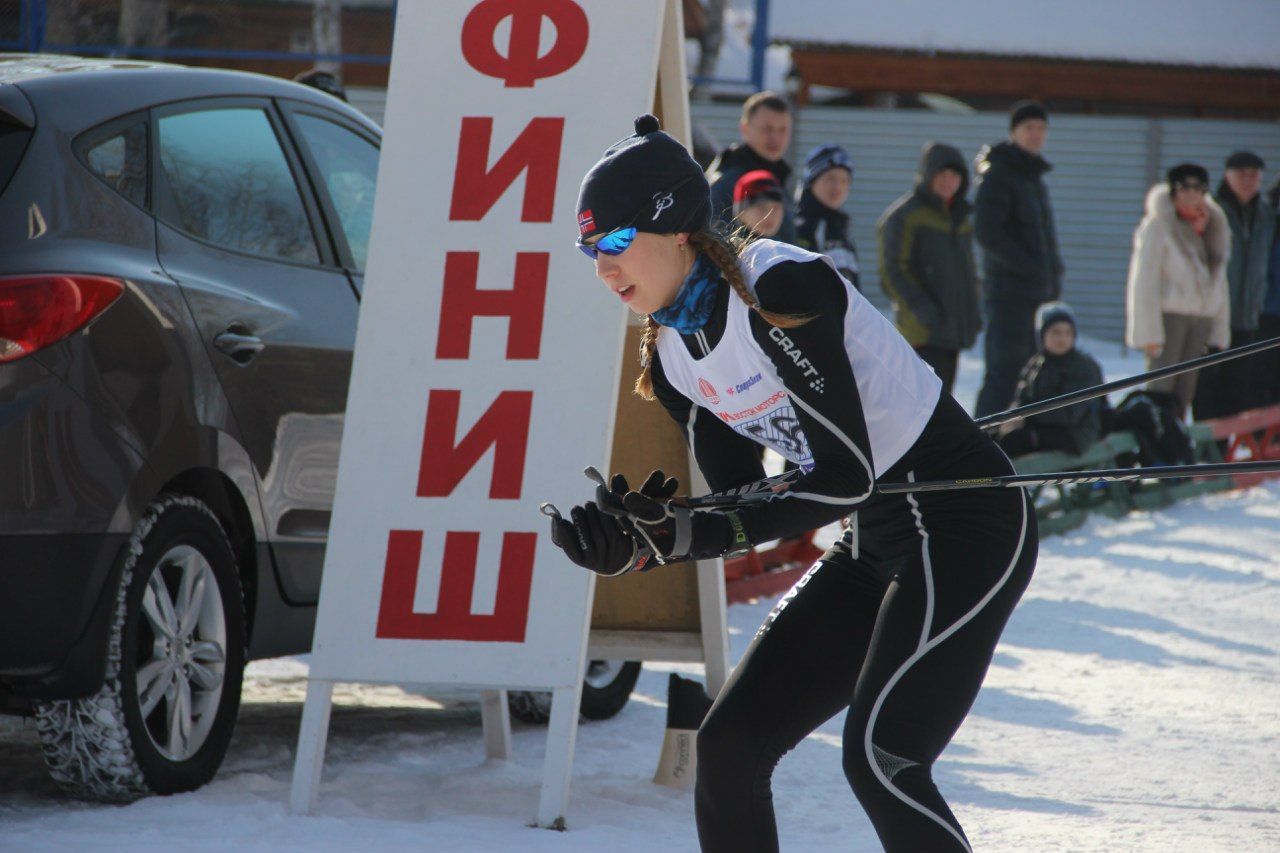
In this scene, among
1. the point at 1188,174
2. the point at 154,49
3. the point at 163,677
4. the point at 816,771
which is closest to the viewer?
the point at 163,677

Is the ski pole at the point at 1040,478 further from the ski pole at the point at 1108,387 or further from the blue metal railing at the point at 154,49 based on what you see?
the blue metal railing at the point at 154,49

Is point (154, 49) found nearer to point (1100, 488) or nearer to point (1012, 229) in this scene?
point (1012, 229)

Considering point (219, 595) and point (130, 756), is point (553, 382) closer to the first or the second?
point (219, 595)

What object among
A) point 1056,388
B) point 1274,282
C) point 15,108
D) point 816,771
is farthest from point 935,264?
point 15,108

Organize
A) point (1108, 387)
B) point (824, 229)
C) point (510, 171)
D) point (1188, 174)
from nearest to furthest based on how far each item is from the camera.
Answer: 1. point (1108, 387)
2. point (510, 171)
3. point (824, 229)
4. point (1188, 174)

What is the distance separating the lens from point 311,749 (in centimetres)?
416

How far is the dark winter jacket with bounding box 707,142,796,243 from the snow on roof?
15.6 m

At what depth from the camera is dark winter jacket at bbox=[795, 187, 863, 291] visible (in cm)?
832

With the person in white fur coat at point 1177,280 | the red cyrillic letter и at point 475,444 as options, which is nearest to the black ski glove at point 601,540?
the red cyrillic letter и at point 475,444

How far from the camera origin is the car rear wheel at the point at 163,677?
388 cm

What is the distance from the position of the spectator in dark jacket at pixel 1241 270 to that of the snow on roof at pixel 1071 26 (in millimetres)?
11954

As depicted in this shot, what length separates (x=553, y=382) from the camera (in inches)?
170

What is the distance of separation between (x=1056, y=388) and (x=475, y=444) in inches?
225

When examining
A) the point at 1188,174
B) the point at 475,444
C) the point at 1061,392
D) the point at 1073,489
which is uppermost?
the point at 1188,174
